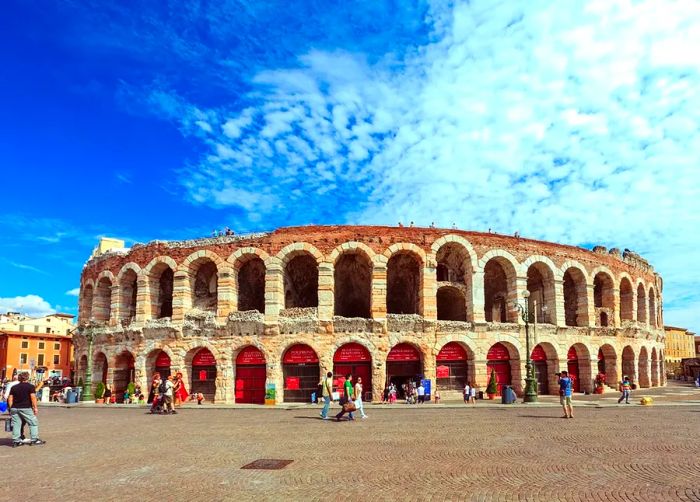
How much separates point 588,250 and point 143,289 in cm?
2784

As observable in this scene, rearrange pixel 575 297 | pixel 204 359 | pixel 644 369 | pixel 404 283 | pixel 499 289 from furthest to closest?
1. pixel 644 369
2. pixel 575 297
3. pixel 499 289
4. pixel 404 283
5. pixel 204 359

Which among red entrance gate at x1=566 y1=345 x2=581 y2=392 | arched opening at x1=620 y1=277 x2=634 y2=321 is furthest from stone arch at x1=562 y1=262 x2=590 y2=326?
arched opening at x1=620 y1=277 x2=634 y2=321

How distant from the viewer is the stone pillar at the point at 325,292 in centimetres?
2722

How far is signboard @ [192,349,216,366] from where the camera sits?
28.5 metres

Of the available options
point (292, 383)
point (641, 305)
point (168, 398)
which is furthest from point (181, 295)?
point (641, 305)

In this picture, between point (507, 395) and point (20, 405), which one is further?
point (507, 395)

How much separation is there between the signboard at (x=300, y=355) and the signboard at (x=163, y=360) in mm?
7183

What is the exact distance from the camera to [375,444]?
11.9 m

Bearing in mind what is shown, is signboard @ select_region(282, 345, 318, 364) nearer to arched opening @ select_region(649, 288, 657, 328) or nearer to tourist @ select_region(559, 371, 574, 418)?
tourist @ select_region(559, 371, 574, 418)

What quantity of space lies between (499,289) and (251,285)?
1601cm

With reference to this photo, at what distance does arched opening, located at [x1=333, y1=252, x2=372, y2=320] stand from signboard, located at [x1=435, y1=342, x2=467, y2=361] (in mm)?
5202

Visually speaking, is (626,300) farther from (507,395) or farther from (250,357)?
(250,357)

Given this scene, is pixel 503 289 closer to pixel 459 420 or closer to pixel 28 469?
pixel 459 420

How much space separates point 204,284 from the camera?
31.9 meters
